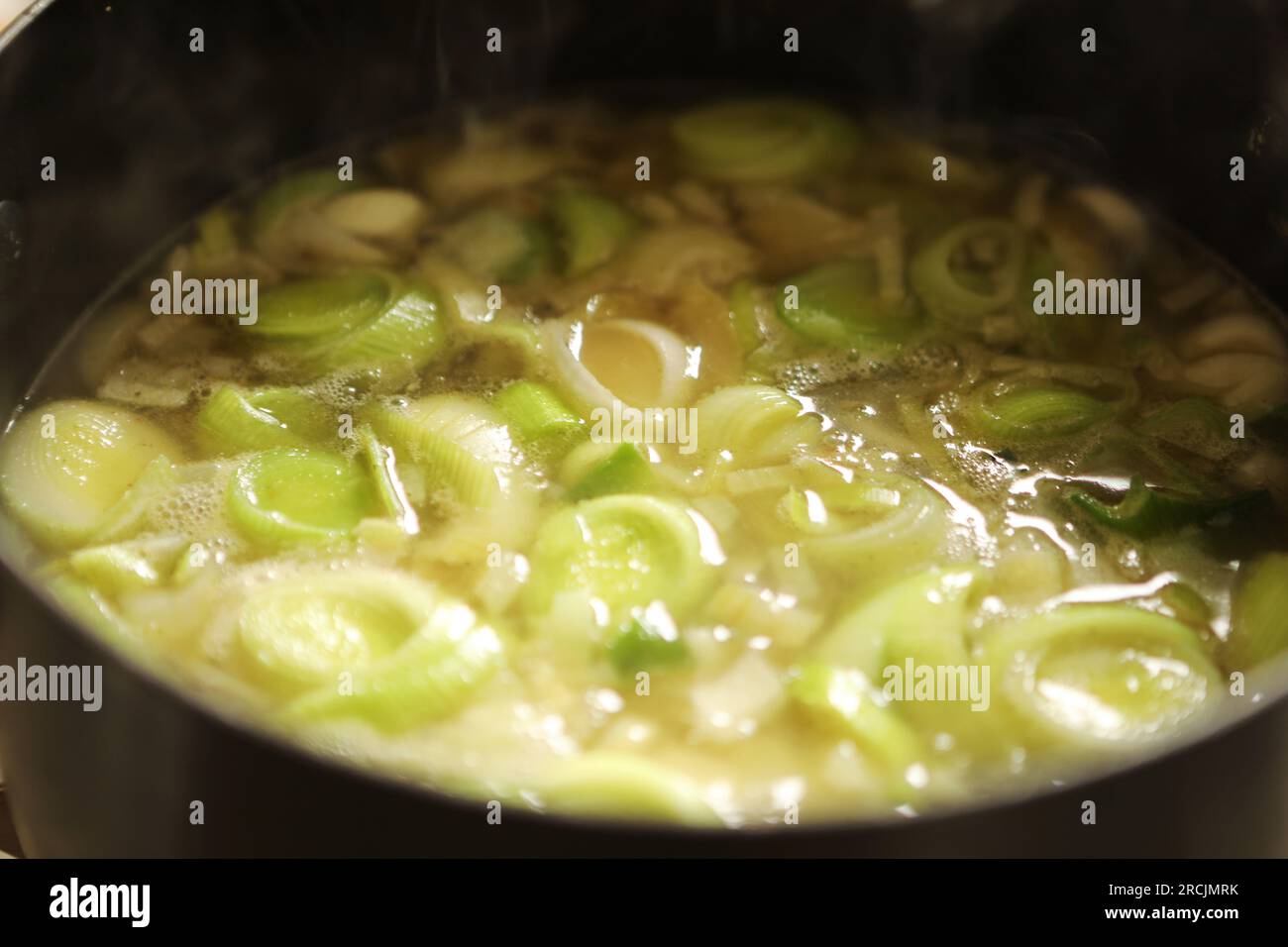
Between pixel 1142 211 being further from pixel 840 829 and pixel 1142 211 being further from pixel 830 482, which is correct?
pixel 840 829

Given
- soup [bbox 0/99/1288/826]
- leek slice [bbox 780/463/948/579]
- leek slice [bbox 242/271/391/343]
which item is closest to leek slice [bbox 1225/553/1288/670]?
soup [bbox 0/99/1288/826]

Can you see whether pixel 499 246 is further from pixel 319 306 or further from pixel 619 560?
pixel 619 560

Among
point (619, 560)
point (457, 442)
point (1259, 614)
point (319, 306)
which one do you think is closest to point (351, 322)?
point (319, 306)

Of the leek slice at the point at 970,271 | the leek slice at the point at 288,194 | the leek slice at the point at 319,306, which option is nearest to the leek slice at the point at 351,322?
the leek slice at the point at 319,306

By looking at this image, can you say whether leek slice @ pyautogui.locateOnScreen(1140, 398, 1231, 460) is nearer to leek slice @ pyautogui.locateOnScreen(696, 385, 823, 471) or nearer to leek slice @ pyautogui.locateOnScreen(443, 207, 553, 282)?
leek slice @ pyautogui.locateOnScreen(696, 385, 823, 471)

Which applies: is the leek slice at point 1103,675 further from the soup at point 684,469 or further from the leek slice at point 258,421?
the leek slice at point 258,421
